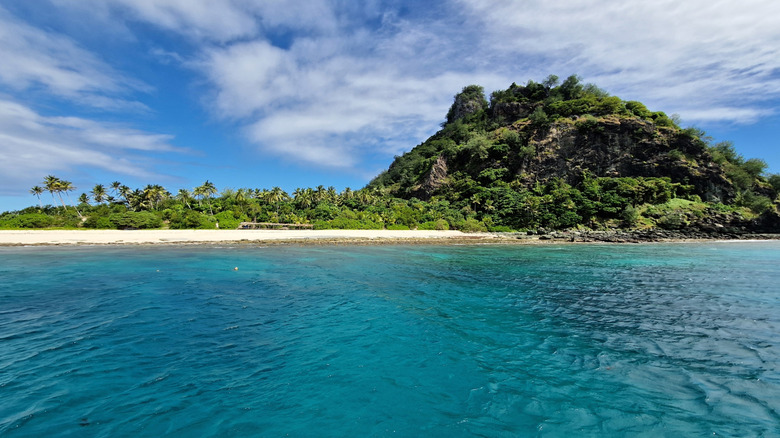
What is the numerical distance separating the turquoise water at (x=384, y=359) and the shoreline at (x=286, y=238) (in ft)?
88.5

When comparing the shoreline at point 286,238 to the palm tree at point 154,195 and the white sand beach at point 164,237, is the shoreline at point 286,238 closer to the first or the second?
the white sand beach at point 164,237

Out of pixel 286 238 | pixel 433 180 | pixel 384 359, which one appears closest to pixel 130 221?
pixel 286 238

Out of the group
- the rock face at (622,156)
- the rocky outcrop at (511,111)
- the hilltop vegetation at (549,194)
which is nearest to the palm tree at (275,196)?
the hilltop vegetation at (549,194)

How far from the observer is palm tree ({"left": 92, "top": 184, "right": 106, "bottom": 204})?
6931 centimetres

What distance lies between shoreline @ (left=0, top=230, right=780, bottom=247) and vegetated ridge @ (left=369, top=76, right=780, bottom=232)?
664cm

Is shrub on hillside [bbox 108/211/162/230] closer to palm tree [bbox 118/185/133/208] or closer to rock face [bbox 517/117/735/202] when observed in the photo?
palm tree [bbox 118/185/133/208]

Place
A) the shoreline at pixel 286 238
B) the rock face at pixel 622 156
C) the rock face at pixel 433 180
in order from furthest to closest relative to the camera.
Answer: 1. the rock face at pixel 433 180
2. the rock face at pixel 622 156
3. the shoreline at pixel 286 238

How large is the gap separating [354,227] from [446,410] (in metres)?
55.8

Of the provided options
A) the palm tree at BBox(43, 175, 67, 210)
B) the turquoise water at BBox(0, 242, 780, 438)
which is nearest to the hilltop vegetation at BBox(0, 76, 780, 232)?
the palm tree at BBox(43, 175, 67, 210)

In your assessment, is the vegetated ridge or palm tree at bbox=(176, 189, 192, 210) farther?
palm tree at bbox=(176, 189, 192, 210)

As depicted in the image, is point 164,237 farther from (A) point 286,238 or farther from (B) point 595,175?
(B) point 595,175

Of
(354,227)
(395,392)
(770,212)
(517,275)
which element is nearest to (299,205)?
(354,227)

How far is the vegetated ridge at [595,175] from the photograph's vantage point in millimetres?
62562

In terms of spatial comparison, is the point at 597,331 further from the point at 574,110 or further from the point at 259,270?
the point at 574,110
